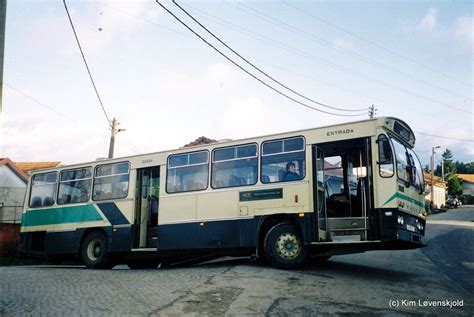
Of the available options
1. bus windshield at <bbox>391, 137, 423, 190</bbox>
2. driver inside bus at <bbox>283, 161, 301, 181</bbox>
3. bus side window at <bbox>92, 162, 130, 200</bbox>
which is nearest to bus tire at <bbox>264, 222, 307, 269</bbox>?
driver inside bus at <bbox>283, 161, 301, 181</bbox>

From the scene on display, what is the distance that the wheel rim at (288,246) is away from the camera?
10.1m

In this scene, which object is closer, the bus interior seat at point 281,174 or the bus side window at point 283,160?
the bus side window at point 283,160

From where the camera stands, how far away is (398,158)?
31.8 feet

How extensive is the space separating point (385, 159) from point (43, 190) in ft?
37.9

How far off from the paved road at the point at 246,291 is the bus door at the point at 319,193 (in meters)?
0.94

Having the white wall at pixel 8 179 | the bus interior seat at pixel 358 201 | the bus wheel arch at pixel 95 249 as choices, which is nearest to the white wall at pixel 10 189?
the white wall at pixel 8 179

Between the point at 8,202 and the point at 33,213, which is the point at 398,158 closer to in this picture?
the point at 33,213

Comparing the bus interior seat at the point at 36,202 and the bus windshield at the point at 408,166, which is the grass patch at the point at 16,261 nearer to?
the bus interior seat at the point at 36,202

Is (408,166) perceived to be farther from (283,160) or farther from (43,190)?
(43,190)

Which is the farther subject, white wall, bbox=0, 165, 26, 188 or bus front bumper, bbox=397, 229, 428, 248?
white wall, bbox=0, 165, 26, 188

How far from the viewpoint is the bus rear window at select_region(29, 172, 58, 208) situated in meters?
15.3

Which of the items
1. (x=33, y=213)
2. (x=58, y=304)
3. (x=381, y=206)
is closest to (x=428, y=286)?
(x=381, y=206)

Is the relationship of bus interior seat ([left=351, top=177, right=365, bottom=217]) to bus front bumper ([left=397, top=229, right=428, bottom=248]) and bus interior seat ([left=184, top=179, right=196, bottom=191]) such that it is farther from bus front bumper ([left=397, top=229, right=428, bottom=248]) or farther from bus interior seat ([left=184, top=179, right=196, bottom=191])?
bus interior seat ([left=184, top=179, right=196, bottom=191])

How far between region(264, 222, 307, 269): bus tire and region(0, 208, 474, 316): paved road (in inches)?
10.8
